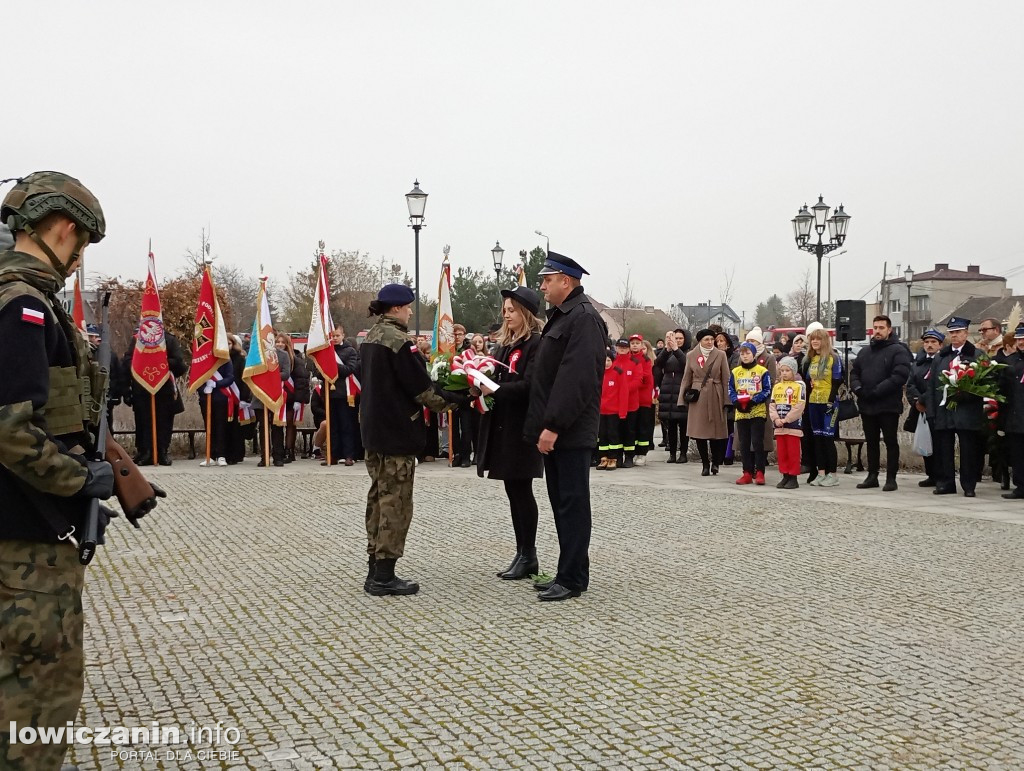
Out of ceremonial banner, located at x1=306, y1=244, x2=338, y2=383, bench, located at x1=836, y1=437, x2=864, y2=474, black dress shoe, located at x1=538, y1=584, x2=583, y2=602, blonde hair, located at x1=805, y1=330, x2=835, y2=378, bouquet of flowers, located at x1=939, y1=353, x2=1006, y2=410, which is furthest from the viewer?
ceremonial banner, located at x1=306, y1=244, x2=338, y2=383

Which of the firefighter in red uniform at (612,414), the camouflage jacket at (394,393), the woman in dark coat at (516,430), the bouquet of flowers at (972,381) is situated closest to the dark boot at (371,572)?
the camouflage jacket at (394,393)

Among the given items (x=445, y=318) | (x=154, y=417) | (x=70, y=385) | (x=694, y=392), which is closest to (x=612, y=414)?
(x=694, y=392)

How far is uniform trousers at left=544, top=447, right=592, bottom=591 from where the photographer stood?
726 centimetres

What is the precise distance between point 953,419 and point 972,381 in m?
0.54

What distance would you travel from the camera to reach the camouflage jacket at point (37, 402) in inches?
137

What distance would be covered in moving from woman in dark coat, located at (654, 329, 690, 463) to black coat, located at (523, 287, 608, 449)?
31.2 ft

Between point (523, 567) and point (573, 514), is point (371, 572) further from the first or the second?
point (573, 514)

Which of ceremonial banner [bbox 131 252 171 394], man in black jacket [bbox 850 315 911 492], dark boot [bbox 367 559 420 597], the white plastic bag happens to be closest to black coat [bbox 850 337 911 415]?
man in black jacket [bbox 850 315 911 492]

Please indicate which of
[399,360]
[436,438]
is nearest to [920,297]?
[436,438]

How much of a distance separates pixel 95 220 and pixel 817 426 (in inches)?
→ 452

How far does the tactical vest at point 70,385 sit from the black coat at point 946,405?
1125 centimetres

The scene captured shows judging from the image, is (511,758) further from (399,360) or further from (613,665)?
(399,360)

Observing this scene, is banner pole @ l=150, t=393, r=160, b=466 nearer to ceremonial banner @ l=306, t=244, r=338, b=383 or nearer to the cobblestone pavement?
ceremonial banner @ l=306, t=244, r=338, b=383

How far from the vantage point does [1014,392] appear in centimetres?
1234
